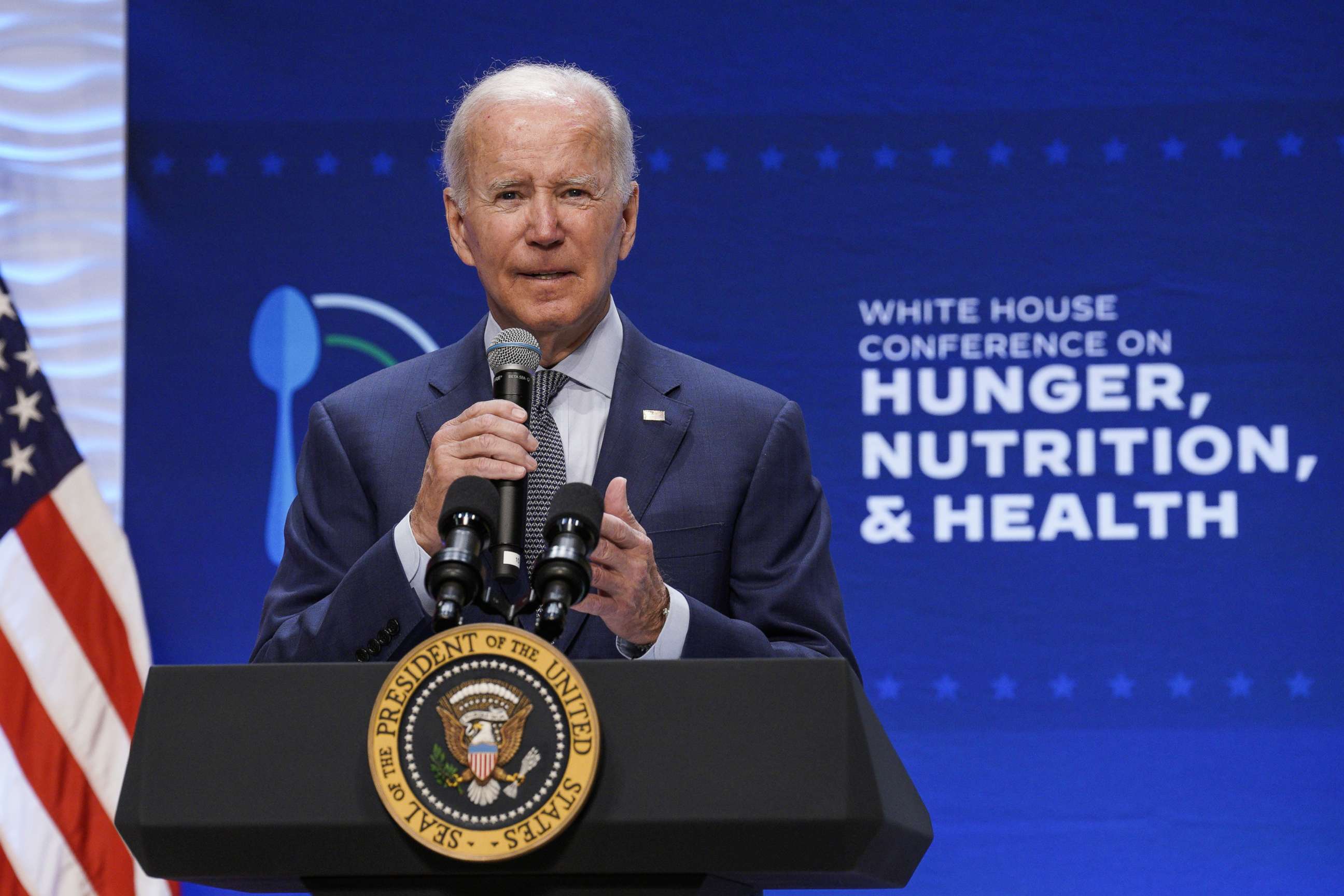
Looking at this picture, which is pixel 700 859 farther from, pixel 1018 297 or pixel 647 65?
pixel 647 65

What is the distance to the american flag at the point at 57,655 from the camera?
10.1 feet

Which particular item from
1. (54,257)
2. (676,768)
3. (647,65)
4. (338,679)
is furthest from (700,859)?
(54,257)

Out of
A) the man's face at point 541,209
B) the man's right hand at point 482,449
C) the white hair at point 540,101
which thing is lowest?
the man's right hand at point 482,449

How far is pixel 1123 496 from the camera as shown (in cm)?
323

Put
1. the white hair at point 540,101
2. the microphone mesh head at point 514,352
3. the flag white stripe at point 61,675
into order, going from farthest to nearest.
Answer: the flag white stripe at point 61,675 < the white hair at point 540,101 < the microphone mesh head at point 514,352

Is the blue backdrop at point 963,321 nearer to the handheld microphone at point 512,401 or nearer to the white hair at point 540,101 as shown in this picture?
the white hair at point 540,101

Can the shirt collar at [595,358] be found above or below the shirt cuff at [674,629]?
above

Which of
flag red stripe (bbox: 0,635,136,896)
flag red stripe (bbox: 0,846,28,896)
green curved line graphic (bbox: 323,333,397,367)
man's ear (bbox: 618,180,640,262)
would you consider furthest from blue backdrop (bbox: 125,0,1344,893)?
man's ear (bbox: 618,180,640,262)

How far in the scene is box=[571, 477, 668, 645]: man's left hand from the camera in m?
1.22

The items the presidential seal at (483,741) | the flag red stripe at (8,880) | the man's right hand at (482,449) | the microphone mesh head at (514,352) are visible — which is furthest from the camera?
the flag red stripe at (8,880)

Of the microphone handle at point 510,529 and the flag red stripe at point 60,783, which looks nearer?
the microphone handle at point 510,529

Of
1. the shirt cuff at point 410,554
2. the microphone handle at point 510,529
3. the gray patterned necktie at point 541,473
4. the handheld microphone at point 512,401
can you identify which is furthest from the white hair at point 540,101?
the microphone handle at point 510,529

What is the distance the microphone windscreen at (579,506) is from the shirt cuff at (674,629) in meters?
0.24

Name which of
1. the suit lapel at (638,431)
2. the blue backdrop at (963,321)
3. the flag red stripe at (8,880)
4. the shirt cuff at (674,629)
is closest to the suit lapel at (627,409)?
the suit lapel at (638,431)
